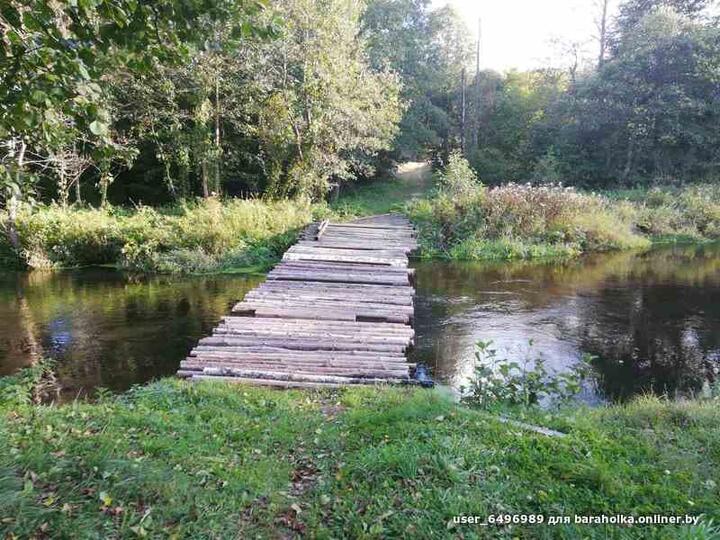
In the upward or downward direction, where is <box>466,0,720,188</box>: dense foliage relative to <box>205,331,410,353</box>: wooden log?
upward

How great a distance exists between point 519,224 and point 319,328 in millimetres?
10980

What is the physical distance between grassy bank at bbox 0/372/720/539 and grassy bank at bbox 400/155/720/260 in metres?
11.2

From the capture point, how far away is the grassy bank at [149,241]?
13.9 meters

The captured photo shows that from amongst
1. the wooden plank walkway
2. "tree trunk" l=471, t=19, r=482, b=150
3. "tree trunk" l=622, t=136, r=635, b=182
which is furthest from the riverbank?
"tree trunk" l=471, t=19, r=482, b=150

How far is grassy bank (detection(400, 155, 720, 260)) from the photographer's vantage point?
15914 mm

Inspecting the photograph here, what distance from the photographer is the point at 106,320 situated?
9.56 meters

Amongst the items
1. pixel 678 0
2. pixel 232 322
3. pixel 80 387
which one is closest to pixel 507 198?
pixel 232 322

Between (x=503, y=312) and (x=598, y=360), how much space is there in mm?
2468

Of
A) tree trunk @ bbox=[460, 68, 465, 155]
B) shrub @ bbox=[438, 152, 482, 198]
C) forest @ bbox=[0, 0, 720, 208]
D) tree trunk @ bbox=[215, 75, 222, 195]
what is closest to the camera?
forest @ bbox=[0, 0, 720, 208]

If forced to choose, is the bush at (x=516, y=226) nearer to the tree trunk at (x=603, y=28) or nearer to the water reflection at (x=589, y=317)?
the water reflection at (x=589, y=317)

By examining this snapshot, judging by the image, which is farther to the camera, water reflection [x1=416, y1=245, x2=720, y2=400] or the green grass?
the green grass

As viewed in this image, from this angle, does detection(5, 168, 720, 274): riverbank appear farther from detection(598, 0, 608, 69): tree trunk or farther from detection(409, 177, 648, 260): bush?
detection(598, 0, 608, 69): tree trunk

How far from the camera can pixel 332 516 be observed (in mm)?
3180

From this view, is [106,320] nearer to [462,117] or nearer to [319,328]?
[319,328]
